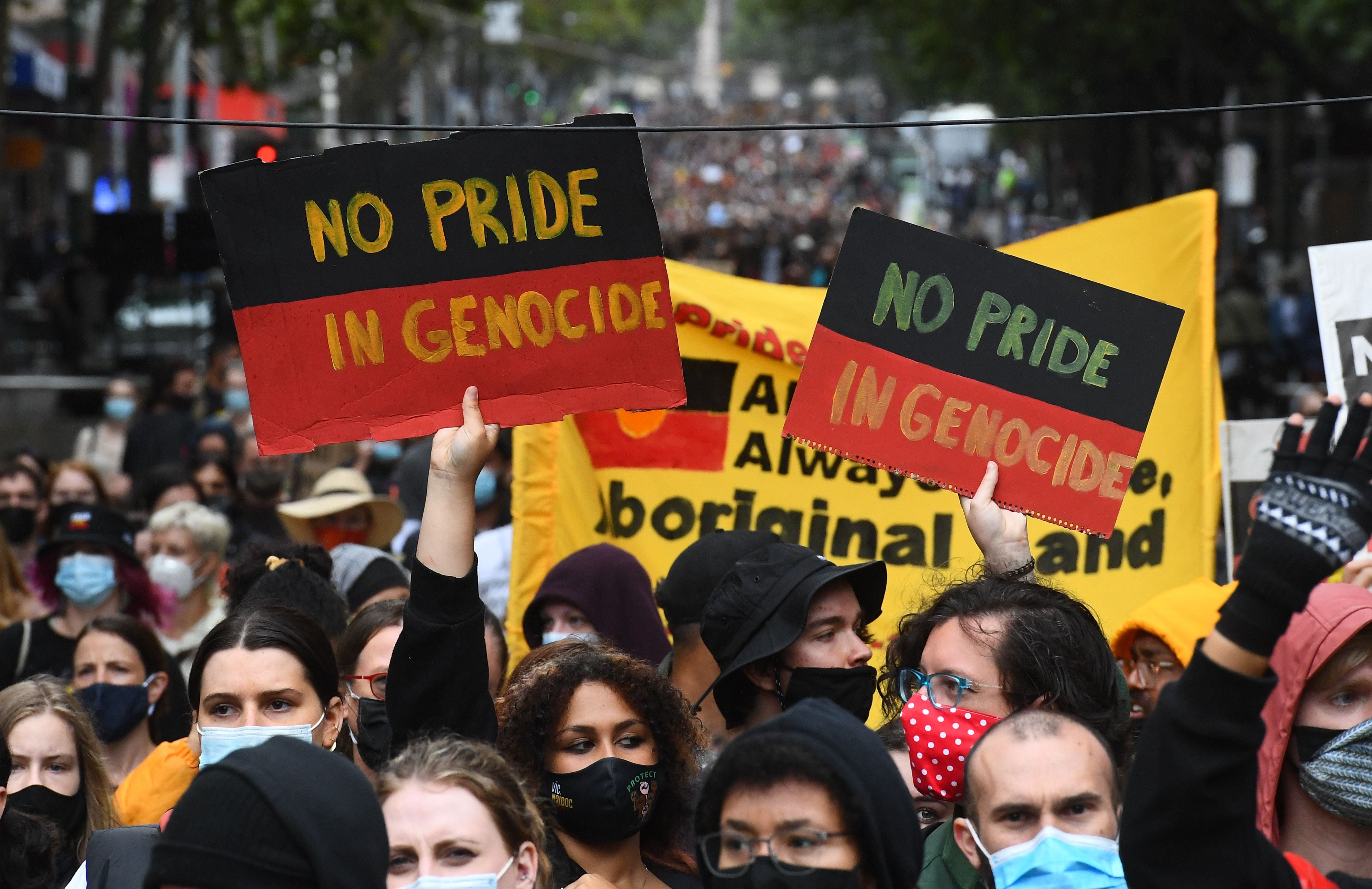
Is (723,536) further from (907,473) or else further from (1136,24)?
(1136,24)

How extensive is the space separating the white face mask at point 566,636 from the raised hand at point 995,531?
0.98m

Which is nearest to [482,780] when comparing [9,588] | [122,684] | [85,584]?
[122,684]

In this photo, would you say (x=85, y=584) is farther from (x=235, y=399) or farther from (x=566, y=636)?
(x=235, y=399)

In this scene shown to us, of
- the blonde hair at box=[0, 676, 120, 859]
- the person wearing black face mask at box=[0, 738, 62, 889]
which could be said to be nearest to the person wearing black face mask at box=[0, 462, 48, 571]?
the blonde hair at box=[0, 676, 120, 859]

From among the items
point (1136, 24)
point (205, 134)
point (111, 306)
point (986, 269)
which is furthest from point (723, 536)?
point (205, 134)

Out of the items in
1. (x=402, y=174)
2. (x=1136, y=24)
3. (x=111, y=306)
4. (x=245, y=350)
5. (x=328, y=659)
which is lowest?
(x=328, y=659)

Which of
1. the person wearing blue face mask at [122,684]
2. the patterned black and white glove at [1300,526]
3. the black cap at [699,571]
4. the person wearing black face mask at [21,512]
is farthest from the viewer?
the person wearing black face mask at [21,512]

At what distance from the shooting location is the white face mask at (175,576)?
22.7 feet

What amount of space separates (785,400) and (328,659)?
2346 millimetres

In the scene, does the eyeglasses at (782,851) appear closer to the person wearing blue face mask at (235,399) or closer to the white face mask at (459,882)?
the white face mask at (459,882)

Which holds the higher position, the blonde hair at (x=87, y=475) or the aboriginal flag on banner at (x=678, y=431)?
the blonde hair at (x=87, y=475)

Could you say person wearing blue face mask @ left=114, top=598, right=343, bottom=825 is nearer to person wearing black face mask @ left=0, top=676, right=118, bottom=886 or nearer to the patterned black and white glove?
person wearing black face mask @ left=0, top=676, right=118, bottom=886

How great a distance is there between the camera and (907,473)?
4.20m

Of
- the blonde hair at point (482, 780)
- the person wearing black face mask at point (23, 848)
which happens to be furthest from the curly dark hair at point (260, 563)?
the blonde hair at point (482, 780)
